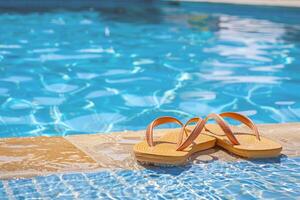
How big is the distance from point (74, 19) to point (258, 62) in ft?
15.9

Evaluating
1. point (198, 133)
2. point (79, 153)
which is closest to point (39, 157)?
point (79, 153)

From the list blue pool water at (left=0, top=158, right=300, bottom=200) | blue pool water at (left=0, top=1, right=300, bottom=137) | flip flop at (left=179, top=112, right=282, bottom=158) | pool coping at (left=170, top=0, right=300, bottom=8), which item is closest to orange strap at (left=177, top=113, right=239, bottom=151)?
flip flop at (left=179, top=112, right=282, bottom=158)

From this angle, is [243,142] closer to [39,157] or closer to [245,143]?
[245,143]

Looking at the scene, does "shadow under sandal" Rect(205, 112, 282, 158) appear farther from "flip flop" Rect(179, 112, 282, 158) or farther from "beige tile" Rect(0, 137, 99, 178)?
"beige tile" Rect(0, 137, 99, 178)

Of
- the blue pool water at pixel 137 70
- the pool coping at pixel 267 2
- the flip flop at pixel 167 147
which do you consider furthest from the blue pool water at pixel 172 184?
the pool coping at pixel 267 2

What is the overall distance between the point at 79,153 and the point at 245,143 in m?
0.76

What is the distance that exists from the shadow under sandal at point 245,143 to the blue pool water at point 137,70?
164 centimetres

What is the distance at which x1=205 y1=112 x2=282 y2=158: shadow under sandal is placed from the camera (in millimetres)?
2545

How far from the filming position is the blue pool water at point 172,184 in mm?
2109

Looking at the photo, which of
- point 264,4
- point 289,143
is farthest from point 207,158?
point 264,4

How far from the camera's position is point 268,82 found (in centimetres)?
583

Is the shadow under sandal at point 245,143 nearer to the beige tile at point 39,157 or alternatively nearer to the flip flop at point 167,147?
the flip flop at point 167,147

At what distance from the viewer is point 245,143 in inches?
104

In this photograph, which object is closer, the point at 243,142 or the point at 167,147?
the point at 167,147
